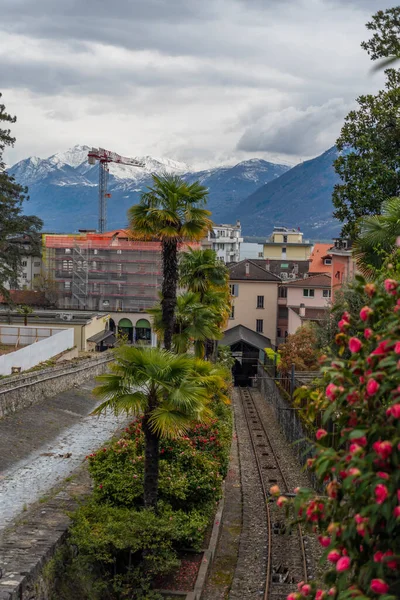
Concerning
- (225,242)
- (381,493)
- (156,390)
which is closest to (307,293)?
(156,390)

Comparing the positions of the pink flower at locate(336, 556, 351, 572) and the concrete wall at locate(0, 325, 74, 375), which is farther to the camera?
the concrete wall at locate(0, 325, 74, 375)

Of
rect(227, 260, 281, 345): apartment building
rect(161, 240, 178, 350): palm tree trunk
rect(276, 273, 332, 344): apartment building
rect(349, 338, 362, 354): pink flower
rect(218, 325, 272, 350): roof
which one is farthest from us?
rect(227, 260, 281, 345): apartment building

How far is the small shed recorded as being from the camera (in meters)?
61.0

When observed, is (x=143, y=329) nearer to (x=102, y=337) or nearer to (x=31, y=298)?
(x=31, y=298)

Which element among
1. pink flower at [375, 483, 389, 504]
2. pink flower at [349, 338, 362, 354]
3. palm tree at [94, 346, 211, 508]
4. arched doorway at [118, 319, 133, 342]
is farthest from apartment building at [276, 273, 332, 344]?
pink flower at [375, 483, 389, 504]

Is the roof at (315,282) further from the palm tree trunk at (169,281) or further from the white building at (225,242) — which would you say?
the white building at (225,242)

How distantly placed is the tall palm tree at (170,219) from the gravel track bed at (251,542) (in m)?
5.31

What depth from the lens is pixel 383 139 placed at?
27.7m

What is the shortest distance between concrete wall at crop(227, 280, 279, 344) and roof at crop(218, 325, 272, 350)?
751cm

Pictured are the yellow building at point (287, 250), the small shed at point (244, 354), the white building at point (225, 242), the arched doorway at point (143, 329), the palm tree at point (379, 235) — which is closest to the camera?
the palm tree at point (379, 235)

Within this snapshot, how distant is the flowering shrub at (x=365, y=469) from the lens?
204 inches

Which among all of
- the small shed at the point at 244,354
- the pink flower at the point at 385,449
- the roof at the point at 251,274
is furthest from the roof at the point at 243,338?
the pink flower at the point at 385,449

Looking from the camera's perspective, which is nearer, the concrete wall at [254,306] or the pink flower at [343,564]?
the pink flower at [343,564]

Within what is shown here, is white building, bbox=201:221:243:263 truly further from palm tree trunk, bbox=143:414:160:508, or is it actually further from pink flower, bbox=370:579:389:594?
pink flower, bbox=370:579:389:594
